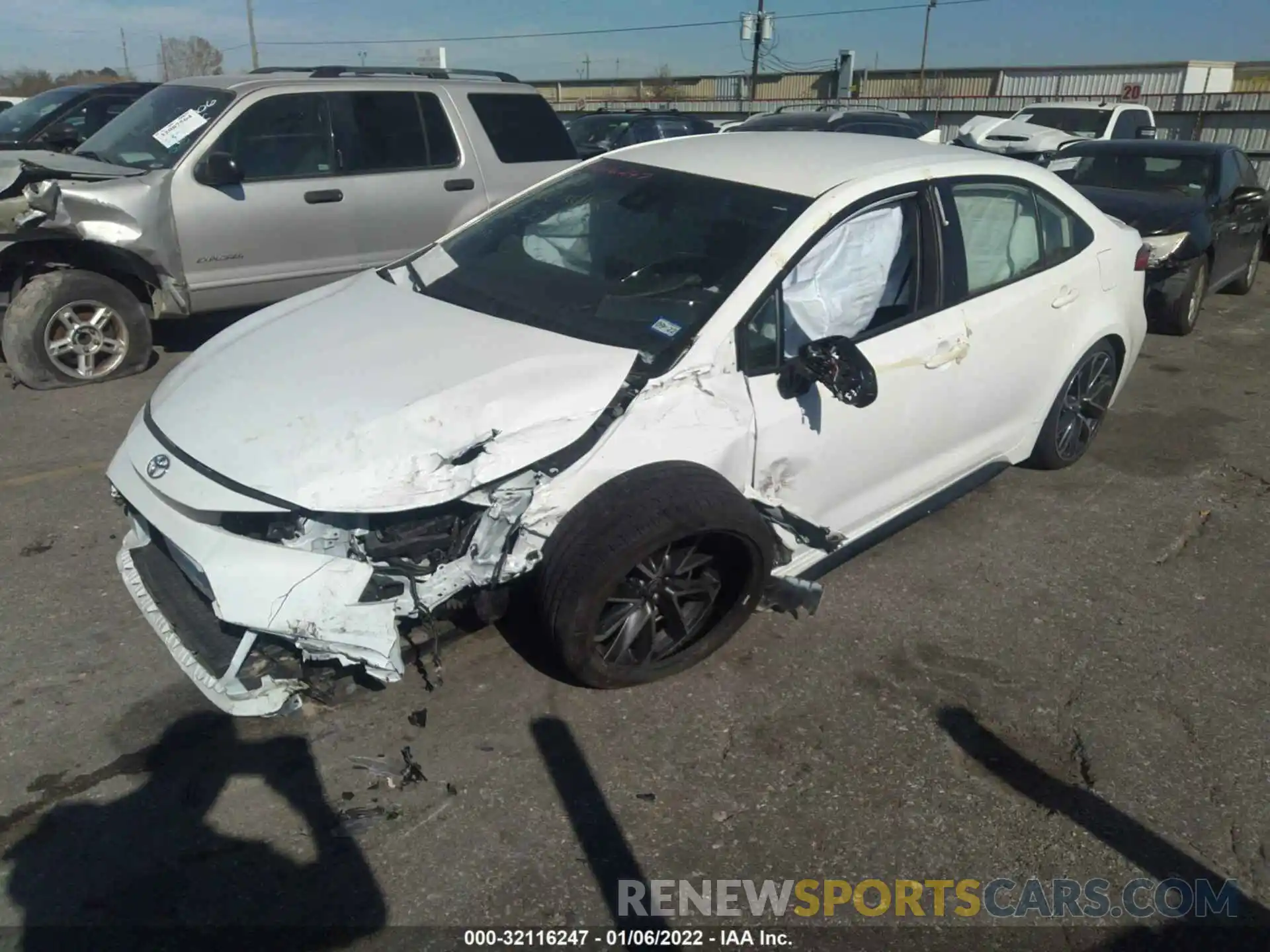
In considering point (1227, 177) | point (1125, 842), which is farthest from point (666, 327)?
point (1227, 177)

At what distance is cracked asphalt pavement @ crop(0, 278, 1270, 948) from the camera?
8.27 feet

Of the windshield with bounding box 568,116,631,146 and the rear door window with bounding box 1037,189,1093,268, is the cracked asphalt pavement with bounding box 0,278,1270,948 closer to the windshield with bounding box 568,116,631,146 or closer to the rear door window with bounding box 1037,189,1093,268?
the rear door window with bounding box 1037,189,1093,268

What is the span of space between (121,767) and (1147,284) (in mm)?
8084

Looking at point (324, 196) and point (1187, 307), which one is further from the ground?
point (324, 196)

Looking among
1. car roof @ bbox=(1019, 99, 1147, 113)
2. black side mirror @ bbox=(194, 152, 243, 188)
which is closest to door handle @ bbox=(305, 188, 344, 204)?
black side mirror @ bbox=(194, 152, 243, 188)

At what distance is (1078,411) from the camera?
484 centimetres

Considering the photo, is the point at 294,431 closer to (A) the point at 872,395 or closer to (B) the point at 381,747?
(B) the point at 381,747

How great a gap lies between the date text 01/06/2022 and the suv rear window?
6.19 m

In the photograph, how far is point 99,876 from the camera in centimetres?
246

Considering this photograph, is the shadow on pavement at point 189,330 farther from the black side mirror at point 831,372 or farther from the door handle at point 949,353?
the door handle at point 949,353

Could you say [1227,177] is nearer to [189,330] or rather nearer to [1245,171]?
[1245,171]

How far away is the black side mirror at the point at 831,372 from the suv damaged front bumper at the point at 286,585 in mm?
972

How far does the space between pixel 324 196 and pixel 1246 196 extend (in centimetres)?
778

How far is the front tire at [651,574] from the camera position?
9.28 feet
